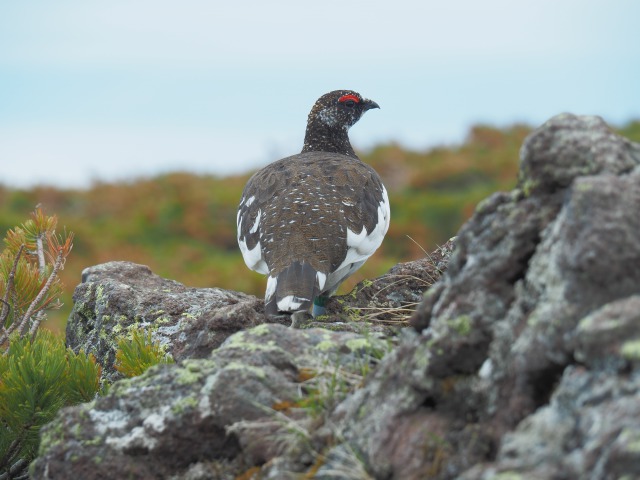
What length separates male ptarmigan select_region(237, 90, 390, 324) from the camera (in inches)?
189

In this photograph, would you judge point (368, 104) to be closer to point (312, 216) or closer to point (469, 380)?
point (312, 216)

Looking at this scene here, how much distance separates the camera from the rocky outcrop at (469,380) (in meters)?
1.90

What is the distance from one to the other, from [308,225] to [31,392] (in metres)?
2.27

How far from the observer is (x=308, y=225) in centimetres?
525

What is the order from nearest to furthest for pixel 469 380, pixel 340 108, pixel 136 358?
pixel 469 380, pixel 136 358, pixel 340 108

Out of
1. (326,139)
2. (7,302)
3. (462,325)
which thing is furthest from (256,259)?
(462,325)

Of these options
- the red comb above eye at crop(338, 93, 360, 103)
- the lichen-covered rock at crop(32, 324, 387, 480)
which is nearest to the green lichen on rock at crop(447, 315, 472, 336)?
the lichen-covered rock at crop(32, 324, 387, 480)

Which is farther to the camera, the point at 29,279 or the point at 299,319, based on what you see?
the point at 299,319

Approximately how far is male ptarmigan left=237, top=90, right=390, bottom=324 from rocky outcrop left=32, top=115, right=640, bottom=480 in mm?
1743

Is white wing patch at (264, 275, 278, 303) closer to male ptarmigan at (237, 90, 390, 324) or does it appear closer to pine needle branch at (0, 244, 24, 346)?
male ptarmigan at (237, 90, 390, 324)

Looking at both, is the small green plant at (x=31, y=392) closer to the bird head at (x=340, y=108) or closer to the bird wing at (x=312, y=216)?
the bird wing at (x=312, y=216)

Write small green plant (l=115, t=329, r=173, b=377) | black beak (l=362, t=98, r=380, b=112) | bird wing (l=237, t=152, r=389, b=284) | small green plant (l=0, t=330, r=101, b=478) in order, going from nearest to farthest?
small green plant (l=0, t=330, r=101, b=478)
small green plant (l=115, t=329, r=173, b=377)
bird wing (l=237, t=152, r=389, b=284)
black beak (l=362, t=98, r=380, b=112)

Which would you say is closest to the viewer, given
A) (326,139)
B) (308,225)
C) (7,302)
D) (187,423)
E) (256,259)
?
(187,423)

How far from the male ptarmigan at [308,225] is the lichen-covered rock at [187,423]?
172cm
